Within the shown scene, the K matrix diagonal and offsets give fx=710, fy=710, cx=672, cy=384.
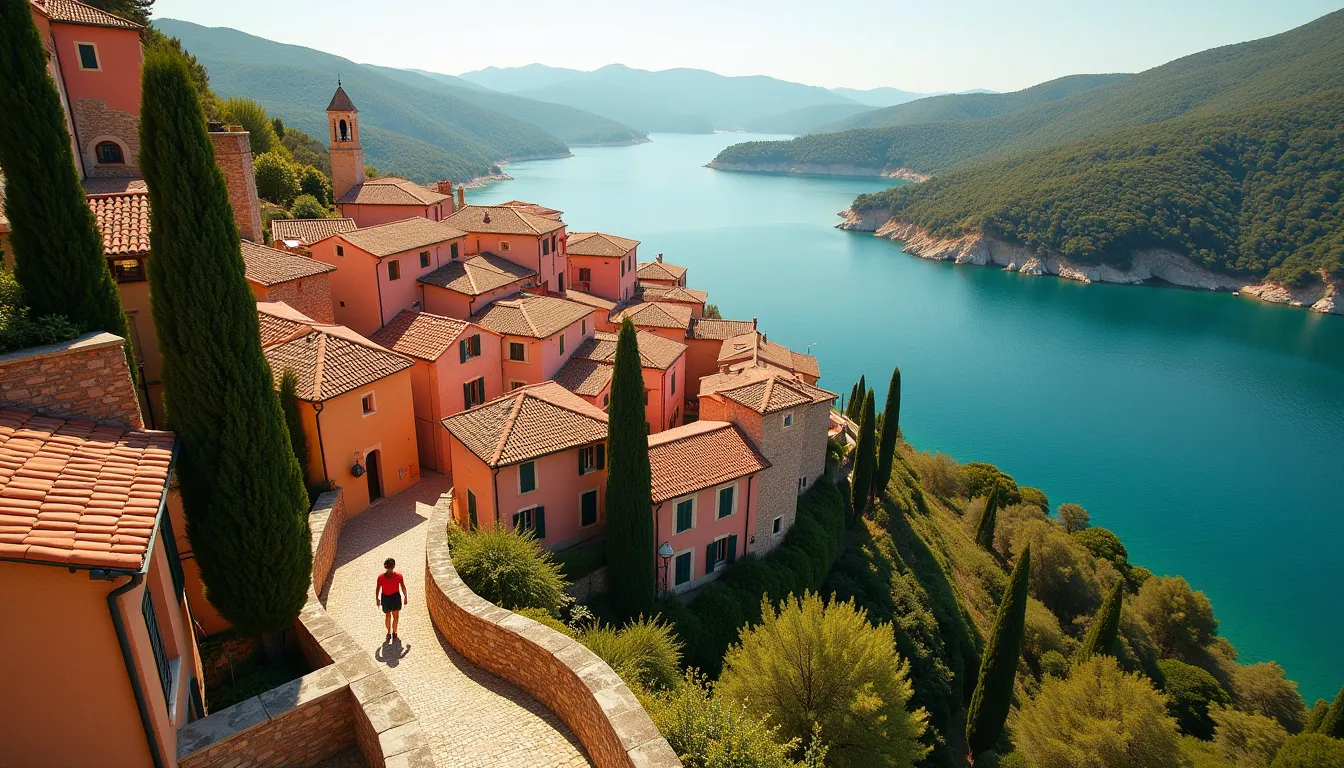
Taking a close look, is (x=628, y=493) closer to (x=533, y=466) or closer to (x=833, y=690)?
(x=533, y=466)

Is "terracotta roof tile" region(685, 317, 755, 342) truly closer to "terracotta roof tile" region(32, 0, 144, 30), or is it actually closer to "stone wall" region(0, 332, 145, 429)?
"terracotta roof tile" region(32, 0, 144, 30)

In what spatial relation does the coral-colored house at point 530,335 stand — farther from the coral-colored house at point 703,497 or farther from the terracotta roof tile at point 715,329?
the terracotta roof tile at point 715,329

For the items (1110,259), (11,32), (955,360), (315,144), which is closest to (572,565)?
(11,32)

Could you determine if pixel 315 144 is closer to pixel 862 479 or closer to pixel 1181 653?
pixel 862 479

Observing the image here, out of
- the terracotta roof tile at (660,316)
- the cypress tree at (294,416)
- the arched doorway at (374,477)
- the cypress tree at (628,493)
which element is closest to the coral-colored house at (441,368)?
the arched doorway at (374,477)

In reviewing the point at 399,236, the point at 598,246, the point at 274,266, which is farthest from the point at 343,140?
the point at 274,266
